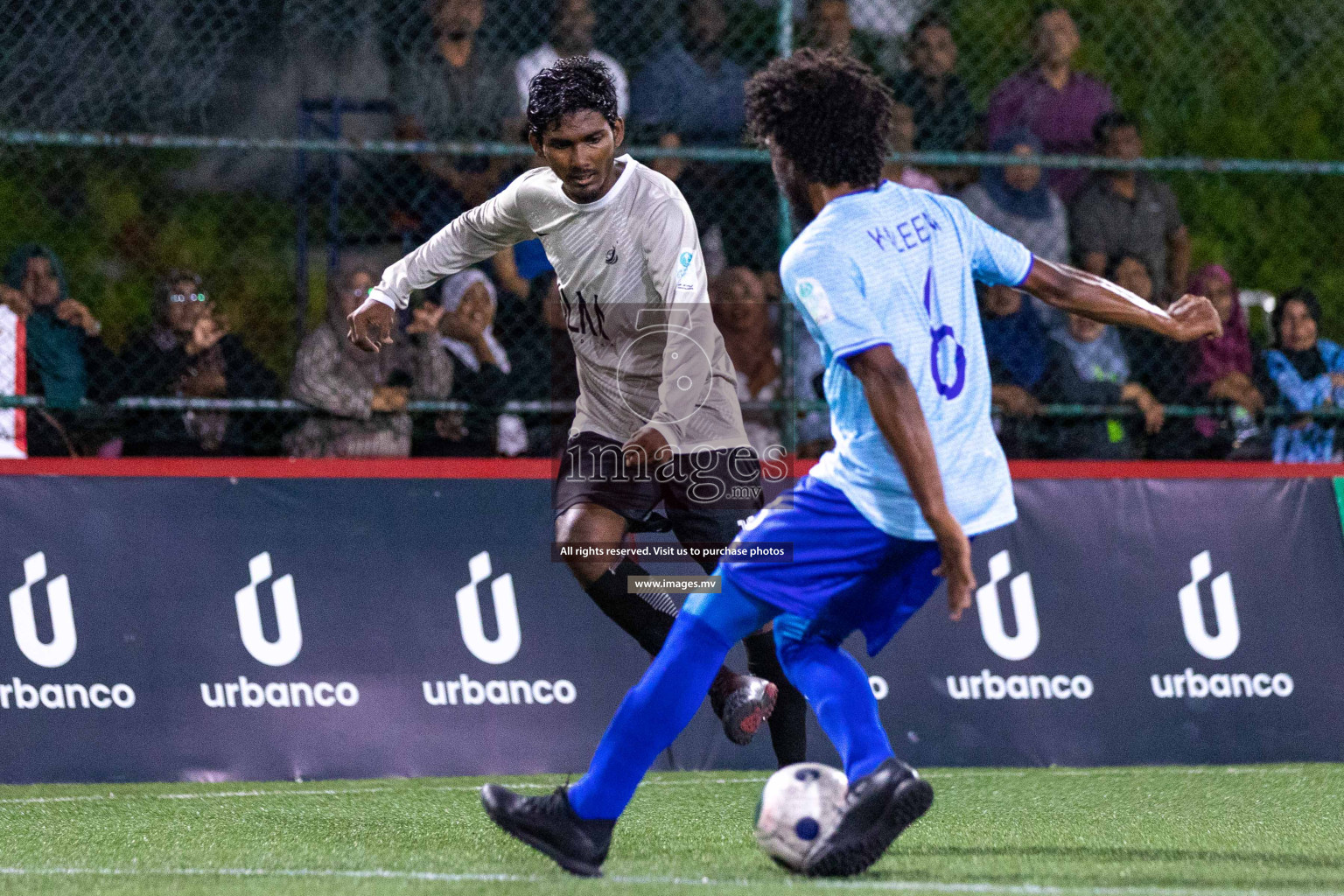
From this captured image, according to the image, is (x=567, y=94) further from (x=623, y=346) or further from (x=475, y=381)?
(x=475, y=381)

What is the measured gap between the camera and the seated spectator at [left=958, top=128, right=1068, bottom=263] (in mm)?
8656

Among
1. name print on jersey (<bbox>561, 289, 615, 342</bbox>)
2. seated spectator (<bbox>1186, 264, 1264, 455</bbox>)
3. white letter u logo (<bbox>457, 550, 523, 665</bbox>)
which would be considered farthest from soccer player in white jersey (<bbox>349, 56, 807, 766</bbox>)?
seated spectator (<bbox>1186, 264, 1264, 455</bbox>)

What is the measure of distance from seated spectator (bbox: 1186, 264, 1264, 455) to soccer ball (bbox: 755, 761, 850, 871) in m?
5.00

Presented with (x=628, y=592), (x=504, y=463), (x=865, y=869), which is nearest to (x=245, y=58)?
(x=504, y=463)

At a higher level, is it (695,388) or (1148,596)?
(695,388)

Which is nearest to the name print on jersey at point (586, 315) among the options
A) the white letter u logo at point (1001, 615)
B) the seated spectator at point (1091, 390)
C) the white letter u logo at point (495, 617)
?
the white letter u logo at point (495, 617)

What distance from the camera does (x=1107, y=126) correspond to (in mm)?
8875

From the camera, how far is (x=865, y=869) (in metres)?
4.09

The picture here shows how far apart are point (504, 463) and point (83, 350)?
2004 mm

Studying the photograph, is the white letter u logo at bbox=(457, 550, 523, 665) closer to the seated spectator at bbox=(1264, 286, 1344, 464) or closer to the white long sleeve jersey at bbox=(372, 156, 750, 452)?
the white long sleeve jersey at bbox=(372, 156, 750, 452)

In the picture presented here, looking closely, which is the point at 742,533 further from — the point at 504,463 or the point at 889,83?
the point at 889,83

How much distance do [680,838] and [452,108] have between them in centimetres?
452

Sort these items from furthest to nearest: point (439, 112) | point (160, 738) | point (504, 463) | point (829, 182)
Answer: point (439, 112) < point (504, 463) < point (160, 738) < point (829, 182)

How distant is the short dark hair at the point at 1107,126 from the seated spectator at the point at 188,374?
14.0 feet
